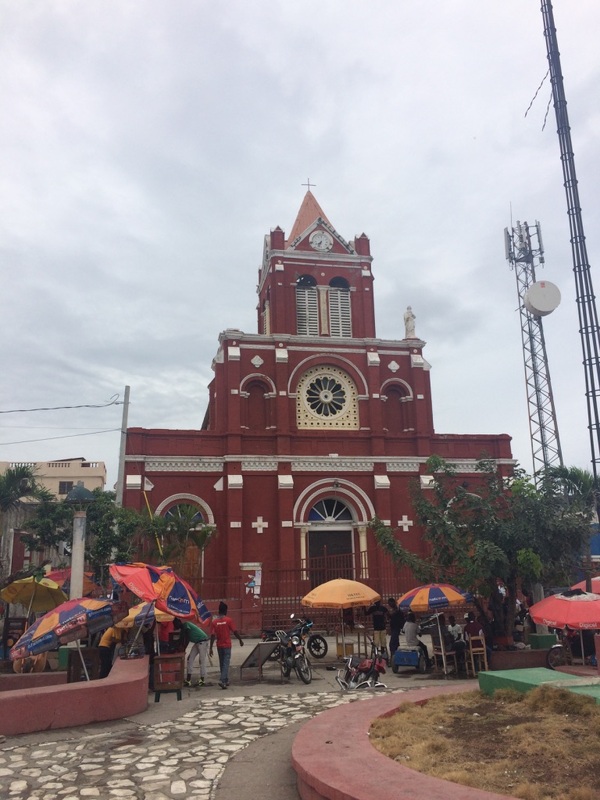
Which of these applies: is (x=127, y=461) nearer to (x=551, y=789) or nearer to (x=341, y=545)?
(x=341, y=545)

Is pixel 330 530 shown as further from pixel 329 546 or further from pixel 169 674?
pixel 169 674

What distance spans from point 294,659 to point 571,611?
497cm

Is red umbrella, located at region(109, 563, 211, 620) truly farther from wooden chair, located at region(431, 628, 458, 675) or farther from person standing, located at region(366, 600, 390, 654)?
person standing, located at region(366, 600, 390, 654)

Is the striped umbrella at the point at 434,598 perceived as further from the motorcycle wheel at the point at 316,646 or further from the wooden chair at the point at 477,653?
the motorcycle wheel at the point at 316,646

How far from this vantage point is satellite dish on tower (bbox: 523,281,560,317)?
91.6 feet

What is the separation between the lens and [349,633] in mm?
21578

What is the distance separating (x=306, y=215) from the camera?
31891 mm

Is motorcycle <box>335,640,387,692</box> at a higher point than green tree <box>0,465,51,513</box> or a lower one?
lower

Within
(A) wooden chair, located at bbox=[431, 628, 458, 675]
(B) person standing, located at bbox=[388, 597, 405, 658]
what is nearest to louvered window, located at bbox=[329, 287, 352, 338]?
(B) person standing, located at bbox=[388, 597, 405, 658]

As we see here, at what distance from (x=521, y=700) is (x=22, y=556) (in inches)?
807

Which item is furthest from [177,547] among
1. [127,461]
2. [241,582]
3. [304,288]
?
[304,288]

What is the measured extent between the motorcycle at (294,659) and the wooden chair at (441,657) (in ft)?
8.54

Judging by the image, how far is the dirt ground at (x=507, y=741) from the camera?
522 cm

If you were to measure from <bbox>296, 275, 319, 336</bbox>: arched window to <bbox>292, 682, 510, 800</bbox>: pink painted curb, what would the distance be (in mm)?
22447
